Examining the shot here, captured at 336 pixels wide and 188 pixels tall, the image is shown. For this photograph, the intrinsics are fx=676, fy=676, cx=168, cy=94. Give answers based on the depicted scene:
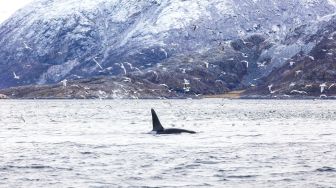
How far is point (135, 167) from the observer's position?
163 feet

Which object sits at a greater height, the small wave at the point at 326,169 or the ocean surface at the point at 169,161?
the ocean surface at the point at 169,161

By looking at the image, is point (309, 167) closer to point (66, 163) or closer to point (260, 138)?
point (66, 163)

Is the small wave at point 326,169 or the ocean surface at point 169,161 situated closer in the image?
the ocean surface at point 169,161

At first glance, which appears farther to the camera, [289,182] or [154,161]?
[154,161]

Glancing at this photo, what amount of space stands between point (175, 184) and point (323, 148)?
26509mm

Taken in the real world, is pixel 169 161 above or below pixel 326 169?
above

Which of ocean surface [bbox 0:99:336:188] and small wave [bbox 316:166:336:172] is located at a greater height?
ocean surface [bbox 0:99:336:188]

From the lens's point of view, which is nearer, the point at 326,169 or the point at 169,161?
the point at 326,169

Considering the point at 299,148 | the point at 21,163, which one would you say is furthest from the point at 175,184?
the point at 299,148

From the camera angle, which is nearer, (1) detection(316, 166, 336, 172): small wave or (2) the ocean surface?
(2) the ocean surface

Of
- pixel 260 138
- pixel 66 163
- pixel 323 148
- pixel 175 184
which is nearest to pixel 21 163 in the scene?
pixel 66 163

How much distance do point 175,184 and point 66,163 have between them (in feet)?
44.9

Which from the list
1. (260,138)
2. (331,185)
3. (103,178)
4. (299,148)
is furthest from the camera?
(260,138)

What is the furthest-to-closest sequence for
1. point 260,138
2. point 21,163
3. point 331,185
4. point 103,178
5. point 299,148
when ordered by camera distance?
1. point 260,138
2. point 299,148
3. point 21,163
4. point 103,178
5. point 331,185
